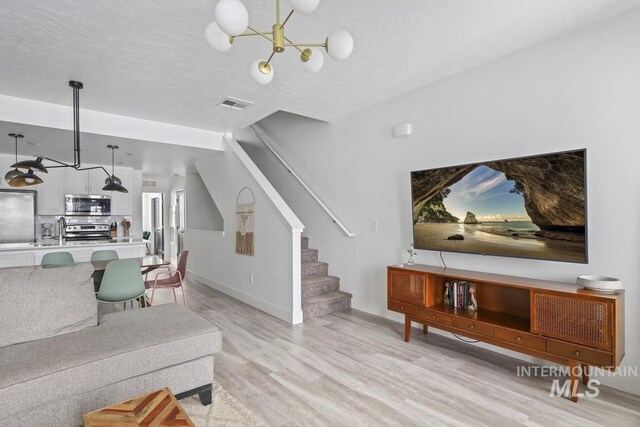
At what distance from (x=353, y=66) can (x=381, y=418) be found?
9.68ft

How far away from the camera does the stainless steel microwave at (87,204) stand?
6309 millimetres

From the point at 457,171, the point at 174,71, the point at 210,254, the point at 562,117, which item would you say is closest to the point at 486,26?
the point at 562,117

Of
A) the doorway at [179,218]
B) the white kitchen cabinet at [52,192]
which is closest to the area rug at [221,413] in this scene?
the white kitchen cabinet at [52,192]

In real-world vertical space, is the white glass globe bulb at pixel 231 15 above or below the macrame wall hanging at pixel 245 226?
above

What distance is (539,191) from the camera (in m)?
2.64

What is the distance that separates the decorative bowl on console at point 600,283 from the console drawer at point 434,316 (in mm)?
1052

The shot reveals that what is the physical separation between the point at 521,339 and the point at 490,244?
2.75ft

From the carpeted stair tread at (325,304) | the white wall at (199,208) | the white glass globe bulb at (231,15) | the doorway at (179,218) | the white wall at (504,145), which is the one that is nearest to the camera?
the white glass globe bulb at (231,15)

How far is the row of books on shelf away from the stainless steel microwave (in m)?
6.82

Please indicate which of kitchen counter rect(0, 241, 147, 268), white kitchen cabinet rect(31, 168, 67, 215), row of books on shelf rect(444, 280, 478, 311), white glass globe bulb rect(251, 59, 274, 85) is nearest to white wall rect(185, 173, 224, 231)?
kitchen counter rect(0, 241, 147, 268)

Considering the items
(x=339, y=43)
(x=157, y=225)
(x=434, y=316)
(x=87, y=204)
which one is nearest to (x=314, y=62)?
(x=339, y=43)

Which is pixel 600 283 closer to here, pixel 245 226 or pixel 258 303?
pixel 258 303

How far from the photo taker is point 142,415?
1469mm

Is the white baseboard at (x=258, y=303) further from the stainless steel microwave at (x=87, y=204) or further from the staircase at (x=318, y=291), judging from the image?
the stainless steel microwave at (x=87, y=204)
